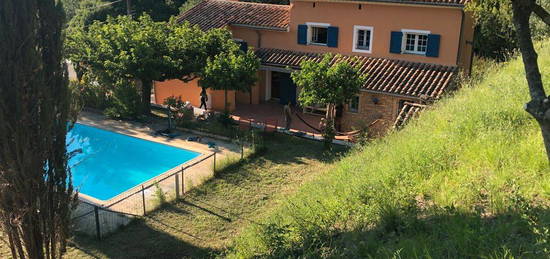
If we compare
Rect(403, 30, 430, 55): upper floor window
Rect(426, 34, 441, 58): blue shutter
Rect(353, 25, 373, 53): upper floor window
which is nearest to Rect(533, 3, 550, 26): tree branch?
Rect(426, 34, 441, 58): blue shutter

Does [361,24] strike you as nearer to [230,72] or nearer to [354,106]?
[354,106]

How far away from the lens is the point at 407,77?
2059 cm

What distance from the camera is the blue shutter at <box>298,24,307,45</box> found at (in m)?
23.7

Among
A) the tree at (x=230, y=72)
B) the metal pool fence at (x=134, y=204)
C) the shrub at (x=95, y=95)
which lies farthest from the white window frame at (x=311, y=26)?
the shrub at (x=95, y=95)

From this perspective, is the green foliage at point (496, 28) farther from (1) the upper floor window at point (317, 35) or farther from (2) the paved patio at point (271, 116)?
(2) the paved patio at point (271, 116)

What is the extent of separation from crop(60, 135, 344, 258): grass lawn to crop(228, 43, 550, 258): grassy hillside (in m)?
3.59

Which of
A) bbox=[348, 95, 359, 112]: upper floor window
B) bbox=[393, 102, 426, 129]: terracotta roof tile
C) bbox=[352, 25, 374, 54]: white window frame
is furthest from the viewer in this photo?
bbox=[352, 25, 374, 54]: white window frame

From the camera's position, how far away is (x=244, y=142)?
64.6 feet

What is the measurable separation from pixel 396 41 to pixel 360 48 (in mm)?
1869

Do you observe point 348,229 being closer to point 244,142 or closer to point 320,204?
point 320,204

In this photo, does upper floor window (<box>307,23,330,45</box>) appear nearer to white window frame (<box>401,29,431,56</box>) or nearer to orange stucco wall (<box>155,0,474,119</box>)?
orange stucco wall (<box>155,0,474,119</box>)

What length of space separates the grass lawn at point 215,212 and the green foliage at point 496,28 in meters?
8.61

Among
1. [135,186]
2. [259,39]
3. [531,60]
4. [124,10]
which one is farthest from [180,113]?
[124,10]

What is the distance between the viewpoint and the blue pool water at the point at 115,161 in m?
17.5
